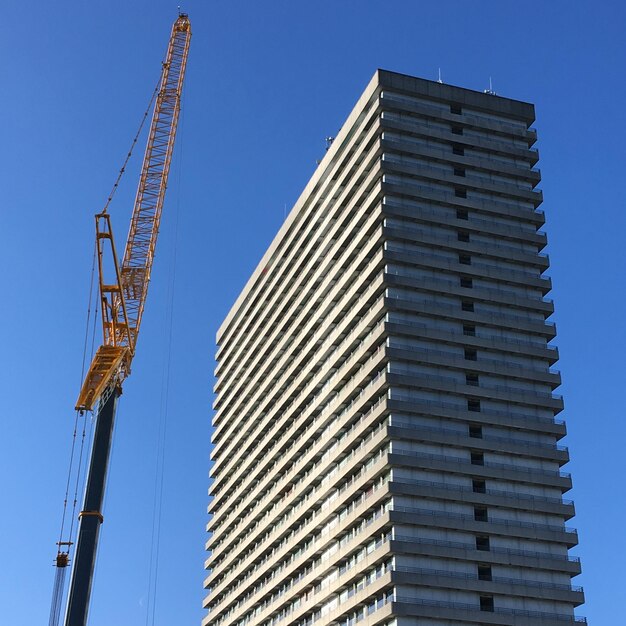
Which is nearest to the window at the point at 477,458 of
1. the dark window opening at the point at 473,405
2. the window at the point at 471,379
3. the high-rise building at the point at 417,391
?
the high-rise building at the point at 417,391

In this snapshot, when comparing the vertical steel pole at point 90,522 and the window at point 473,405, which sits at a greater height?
the window at point 473,405

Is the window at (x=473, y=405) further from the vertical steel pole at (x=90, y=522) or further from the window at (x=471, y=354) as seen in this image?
the vertical steel pole at (x=90, y=522)

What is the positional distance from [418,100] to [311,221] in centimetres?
2709

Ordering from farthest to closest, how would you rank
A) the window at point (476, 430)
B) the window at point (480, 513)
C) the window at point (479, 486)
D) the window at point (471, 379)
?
1. the window at point (471, 379)
2. the window at point (476, 430)
3. the window at point (479, 486)
4. the window at point (480, 513)

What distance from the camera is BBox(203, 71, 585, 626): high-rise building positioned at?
126 m

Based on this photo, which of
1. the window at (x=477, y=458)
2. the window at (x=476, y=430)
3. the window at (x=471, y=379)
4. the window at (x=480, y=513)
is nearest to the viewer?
the window at (x=480, y=513)

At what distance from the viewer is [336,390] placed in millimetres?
150000

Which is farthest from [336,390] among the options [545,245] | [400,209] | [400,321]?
[545,245]

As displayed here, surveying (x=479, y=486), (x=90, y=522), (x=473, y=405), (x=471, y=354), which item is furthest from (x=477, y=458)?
(x=90, y=522)

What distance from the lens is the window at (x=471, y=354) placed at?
141 metres

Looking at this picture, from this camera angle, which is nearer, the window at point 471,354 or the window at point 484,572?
the window at point 484,572


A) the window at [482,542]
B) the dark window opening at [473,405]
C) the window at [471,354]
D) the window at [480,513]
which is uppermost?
the window at [471,354]

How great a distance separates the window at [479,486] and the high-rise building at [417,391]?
21 centimetres

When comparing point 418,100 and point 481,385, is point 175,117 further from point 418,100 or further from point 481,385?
point 481,385
